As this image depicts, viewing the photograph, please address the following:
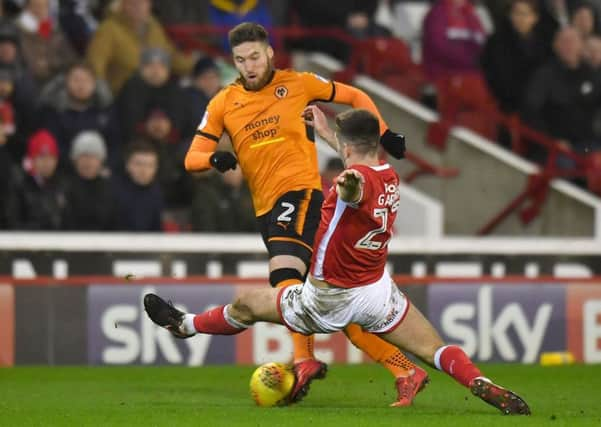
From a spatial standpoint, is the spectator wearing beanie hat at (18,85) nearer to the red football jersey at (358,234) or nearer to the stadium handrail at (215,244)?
the stadium handrail at (215,244)

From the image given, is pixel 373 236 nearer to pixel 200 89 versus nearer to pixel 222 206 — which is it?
pixel 222 206

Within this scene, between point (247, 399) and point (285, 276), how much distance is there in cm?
89

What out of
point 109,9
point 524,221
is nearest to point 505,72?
point 524,221

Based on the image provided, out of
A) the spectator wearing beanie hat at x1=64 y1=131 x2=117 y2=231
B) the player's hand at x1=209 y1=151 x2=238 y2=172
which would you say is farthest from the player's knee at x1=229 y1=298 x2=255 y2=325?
the spectator wearing beanie hat at x1=64 y1=131 x2=117 y2=231

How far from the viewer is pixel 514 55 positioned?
17703 mm

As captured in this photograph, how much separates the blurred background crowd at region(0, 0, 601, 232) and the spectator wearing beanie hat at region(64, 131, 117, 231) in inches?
0.4

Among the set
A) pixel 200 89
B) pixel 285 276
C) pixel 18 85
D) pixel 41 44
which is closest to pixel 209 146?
pixel 285 276

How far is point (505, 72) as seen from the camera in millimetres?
17703

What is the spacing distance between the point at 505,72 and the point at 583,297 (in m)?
3.84

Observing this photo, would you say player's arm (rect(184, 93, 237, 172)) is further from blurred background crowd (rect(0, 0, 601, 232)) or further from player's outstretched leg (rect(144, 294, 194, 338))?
blurred background crowd (rect(0, 0, 601, 232))

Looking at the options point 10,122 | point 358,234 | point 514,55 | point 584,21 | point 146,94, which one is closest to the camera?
point 358,234

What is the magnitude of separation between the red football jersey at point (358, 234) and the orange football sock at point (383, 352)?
0.80 m

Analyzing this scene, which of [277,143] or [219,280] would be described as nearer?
[277,143]

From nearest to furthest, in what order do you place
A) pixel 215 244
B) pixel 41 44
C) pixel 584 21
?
pixel 215 244, pixel 41 44, pixel 584 21
